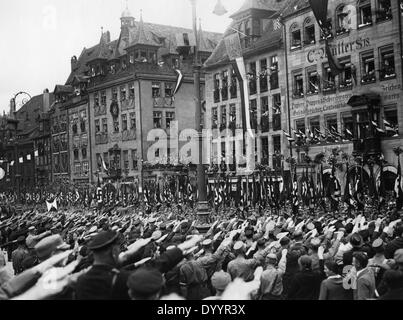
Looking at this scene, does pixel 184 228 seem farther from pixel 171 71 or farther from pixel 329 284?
pixel 171 71

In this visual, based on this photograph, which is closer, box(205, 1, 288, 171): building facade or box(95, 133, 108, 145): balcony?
box(205, 1, 288, 171): building facade

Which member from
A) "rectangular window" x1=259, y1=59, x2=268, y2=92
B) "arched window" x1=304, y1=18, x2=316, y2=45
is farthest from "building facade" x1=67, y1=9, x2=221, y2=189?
"arched window" x1=304, y1=18, x2=316, y2=45

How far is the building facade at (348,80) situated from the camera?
27219 mm

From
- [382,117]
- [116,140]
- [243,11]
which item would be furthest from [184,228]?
[116,140]

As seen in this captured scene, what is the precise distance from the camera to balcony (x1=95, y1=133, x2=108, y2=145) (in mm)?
45062

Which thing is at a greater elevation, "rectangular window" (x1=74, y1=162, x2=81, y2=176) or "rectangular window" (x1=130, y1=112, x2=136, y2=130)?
"rectangular window" (x1=130, y1=112, x2=136, y2=130)

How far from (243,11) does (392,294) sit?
35079 millimetres

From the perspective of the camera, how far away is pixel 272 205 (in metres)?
22.9

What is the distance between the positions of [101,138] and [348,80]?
2300 centimetres

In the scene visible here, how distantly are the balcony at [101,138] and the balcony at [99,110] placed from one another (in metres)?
1.98

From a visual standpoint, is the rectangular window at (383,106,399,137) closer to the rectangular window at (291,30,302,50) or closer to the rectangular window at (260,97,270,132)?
the rectangular window at (291,30,302,50)

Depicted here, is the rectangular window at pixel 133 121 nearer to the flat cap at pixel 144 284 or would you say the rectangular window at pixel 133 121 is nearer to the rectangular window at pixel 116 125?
the rectangular window at pixel 116 125

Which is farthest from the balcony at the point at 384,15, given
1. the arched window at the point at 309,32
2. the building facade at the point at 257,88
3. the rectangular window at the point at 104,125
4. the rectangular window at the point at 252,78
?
the rectangular window at the point at 104,125

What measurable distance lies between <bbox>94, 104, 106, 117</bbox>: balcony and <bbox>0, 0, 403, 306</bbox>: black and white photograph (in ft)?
0.47
